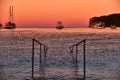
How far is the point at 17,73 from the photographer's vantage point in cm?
3806

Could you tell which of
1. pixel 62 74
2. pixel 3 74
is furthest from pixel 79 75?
pixel 3 74

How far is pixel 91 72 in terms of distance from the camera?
39.0 meters

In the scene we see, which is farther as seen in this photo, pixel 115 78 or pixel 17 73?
pixel 17 73

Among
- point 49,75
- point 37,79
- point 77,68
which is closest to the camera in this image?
point 37,79

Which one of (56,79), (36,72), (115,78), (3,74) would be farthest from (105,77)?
(3,74)

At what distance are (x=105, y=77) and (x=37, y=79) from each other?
5.55 meters

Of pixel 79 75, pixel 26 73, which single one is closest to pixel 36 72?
pixel 26 73

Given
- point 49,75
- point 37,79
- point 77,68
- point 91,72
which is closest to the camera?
point 37,79

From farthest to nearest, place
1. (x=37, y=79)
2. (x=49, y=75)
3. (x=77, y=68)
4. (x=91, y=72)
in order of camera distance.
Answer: (x=77, y=68)
(x=91, y=72)
(x=49, y=75)
(x=37, y=79)

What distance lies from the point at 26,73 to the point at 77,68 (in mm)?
6342

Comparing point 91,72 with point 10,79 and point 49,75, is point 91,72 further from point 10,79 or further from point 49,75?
point 10,79

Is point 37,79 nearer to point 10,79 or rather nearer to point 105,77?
point 10,79

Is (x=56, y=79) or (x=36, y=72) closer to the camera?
(x=56, y=79)

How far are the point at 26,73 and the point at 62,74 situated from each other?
317 cm
